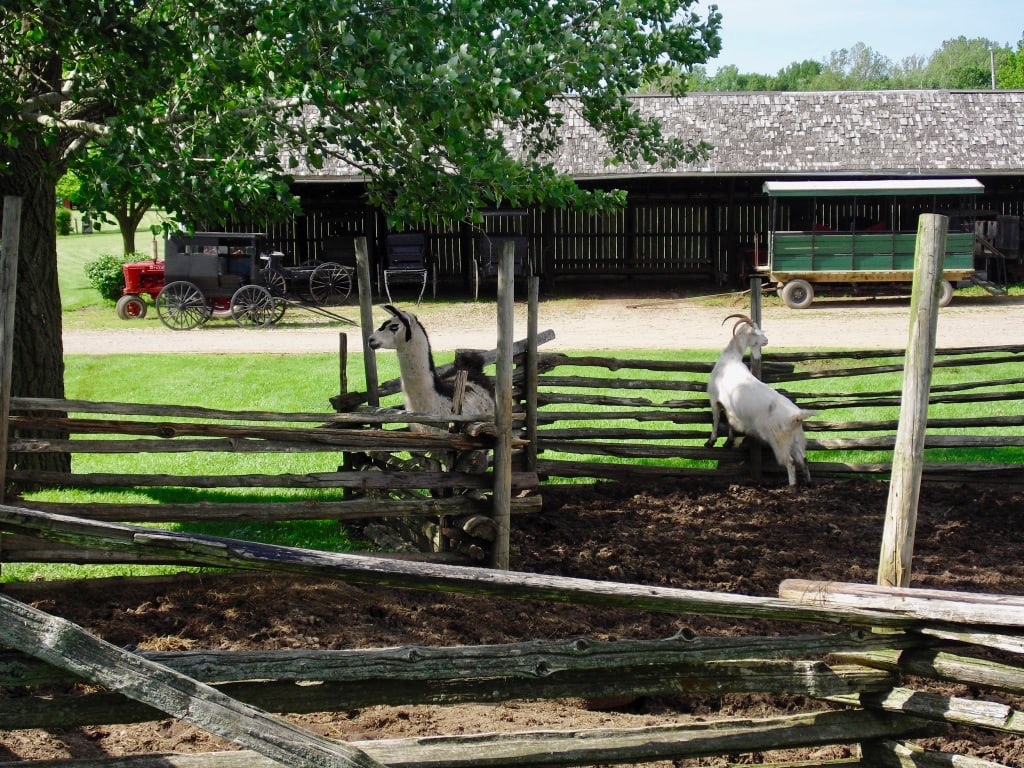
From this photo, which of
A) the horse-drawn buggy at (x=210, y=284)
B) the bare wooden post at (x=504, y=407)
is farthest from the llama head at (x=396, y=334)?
the horse-drawn buggy at (x=210, y=284)

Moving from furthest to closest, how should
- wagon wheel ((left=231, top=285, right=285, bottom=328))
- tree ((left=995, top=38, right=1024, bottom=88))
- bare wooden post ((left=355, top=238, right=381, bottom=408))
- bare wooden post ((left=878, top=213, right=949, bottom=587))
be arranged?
tree ((left=995, top=38, right=1024, bottom=88))
wagon wheel ((left=231, top=285, right=285, bottom=328))
bare wooden post ((left=355, top=238, right=381, bottom=408))
bare wooden post ((left=878, top=213, right=949, bottom=587))

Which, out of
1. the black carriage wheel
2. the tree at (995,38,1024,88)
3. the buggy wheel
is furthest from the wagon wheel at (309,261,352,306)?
the tree at (995,38,1024,88)

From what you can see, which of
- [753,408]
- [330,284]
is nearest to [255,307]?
[330,284]

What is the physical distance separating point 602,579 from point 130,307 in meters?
18.2

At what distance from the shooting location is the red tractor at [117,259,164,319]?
23250 millimetres

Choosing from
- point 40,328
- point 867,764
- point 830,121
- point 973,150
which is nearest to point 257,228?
point 830,121

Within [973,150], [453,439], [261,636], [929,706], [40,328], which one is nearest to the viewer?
[929,706]

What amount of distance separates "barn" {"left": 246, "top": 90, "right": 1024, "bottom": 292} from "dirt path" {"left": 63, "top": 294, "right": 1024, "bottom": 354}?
255cm

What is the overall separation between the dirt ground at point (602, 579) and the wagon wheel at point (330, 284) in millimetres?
16105

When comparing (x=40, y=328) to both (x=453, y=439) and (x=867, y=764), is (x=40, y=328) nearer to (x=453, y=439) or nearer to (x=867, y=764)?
(x=453, y=439)

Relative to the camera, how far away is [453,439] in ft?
22.7

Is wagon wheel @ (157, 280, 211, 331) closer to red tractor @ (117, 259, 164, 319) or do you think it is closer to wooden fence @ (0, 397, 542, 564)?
red tractor @ (117, 259, 164, 319)

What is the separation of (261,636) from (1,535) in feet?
5.33

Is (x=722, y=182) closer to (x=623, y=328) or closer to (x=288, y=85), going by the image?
(x=623, y=328)
